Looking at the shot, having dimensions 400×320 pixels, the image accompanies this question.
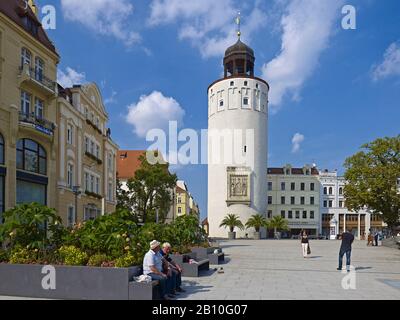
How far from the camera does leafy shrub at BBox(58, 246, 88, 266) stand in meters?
10.2

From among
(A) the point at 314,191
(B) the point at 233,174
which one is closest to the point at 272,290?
(B) the point at 233,174

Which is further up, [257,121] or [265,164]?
[257,121]

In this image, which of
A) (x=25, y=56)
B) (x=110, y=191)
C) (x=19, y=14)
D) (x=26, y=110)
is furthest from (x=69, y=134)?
(x=110, y=191)

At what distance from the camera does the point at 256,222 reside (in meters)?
65.4

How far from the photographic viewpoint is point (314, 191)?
8138 centimetres

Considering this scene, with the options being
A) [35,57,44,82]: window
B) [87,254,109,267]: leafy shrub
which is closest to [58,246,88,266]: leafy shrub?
[87,254,109,267]: leafy shrub

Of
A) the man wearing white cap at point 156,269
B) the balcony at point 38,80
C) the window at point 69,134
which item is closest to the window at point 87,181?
the window at point 69,134

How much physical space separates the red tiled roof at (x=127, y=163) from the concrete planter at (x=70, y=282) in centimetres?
6274

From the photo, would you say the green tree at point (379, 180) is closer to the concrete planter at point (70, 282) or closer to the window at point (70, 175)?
the window at point (70, 175)

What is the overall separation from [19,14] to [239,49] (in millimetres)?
49107

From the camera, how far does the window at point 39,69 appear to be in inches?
1052

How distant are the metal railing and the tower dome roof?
48772 millimetres
